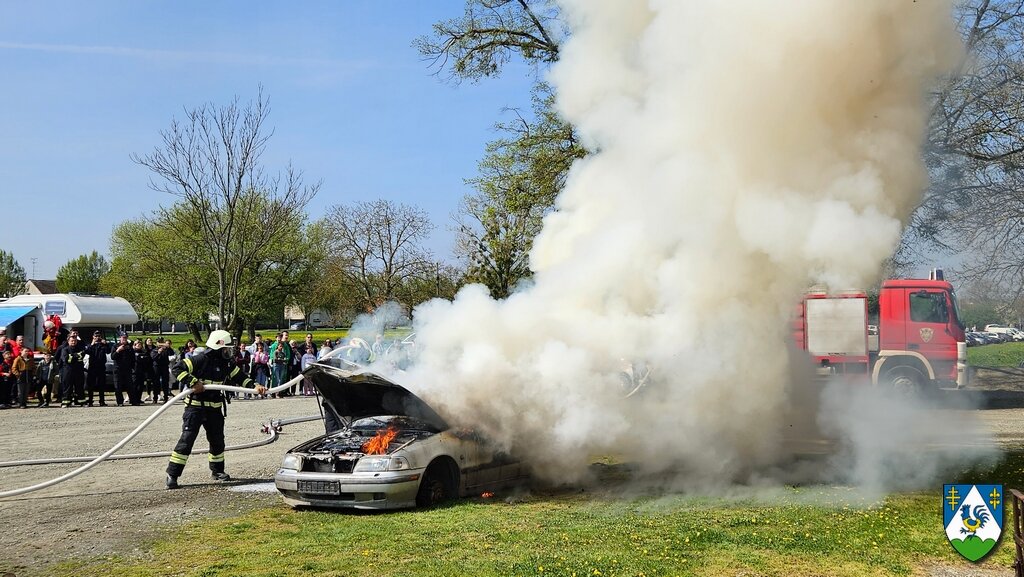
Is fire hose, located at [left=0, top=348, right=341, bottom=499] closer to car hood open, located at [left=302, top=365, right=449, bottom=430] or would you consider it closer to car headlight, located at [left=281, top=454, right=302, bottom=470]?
car hood open, located at [left=302, top=365, right=449, bottom=430]

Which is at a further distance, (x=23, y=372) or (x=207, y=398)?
(x=23, y=372)

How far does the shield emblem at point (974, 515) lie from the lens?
5391 millimetres

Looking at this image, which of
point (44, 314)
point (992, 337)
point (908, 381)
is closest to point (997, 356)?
point (908, 381)

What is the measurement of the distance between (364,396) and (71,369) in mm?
14812

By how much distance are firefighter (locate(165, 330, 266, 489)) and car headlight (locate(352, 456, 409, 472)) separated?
2340 mm

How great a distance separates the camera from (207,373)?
34.8 feet

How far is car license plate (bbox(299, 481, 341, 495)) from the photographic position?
28.2 ft

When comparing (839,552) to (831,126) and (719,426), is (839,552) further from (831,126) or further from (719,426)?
(831,126)

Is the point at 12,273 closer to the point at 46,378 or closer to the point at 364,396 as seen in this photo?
the point at 46,378

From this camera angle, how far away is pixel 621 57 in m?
11.2

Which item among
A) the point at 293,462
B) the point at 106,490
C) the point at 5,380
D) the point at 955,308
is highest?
the point at 955,308

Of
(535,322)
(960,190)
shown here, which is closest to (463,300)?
(535,322)

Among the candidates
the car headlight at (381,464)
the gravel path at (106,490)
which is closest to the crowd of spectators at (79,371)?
the gravel path at (106,490)

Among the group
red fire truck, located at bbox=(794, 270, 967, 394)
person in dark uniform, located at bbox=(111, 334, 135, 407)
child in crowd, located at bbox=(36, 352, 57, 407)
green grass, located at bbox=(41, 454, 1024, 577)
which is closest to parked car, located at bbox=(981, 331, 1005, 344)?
red fire truck, located at bbox=(794, 270, 967, 394)
